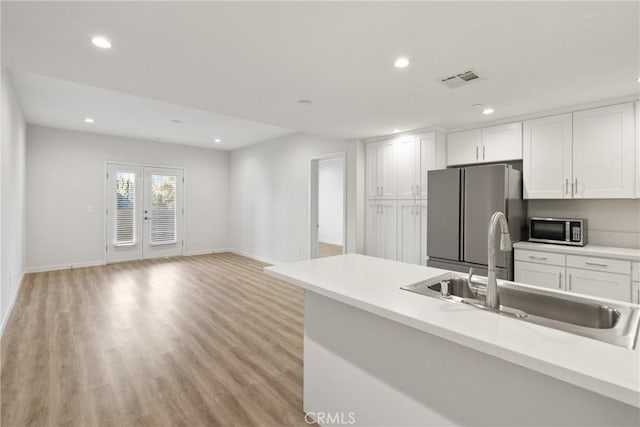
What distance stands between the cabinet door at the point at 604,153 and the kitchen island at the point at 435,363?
246 centimetres

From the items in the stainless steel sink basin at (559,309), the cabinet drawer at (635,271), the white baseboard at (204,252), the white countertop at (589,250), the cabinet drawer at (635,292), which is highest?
the white countertop at (589,250)

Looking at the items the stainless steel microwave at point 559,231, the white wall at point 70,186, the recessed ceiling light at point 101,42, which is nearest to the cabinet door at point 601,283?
the stainless steel microwave at point 559,231

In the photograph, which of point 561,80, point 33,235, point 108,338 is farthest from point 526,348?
point 33,235

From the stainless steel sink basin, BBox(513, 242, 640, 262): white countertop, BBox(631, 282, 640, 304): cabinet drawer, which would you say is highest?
BBox(513, 242, 640, 262): white countertop

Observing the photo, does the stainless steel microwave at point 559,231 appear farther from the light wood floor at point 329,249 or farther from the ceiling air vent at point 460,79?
the light wood floor at point 329,249

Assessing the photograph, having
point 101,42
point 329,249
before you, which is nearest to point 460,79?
point 101,42

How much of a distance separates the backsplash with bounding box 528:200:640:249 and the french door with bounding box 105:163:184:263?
7.42 metres

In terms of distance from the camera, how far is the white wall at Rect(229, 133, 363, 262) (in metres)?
5.40

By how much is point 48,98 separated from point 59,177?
239 cm

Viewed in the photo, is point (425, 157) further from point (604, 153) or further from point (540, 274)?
point (540, 274)

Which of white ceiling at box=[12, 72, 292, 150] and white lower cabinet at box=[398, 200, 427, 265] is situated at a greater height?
white ceiling at box=[12, 72, 292, 150]

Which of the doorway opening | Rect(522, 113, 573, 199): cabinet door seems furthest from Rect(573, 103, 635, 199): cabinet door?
the doorway opening

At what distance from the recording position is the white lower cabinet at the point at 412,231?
428 cm

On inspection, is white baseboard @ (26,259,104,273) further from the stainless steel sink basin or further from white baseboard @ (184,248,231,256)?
the stainless steel sink basin
